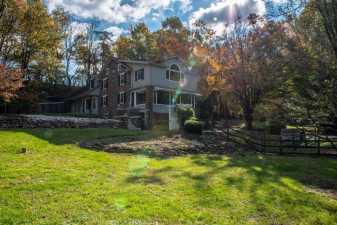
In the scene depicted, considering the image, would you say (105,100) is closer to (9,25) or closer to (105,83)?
(105,83)

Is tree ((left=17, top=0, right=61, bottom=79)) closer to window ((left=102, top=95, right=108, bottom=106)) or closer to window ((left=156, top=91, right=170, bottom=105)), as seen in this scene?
window ((left=102, top=95, right=108, bottom=106))

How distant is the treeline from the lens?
30.9 feet

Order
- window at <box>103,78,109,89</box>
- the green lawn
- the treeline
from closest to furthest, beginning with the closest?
the green lawn < the treeline < window at <box>103,78,109,89</box>

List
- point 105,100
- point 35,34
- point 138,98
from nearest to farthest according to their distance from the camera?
point 35,34 → point 138,98 → point 105,100

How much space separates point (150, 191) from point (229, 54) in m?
23.4

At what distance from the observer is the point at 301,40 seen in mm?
10234

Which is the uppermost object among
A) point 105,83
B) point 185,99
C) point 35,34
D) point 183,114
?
point 35,34

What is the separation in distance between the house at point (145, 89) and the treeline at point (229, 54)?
90.7 inches

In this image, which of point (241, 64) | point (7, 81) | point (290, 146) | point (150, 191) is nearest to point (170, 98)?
point (241, 64)

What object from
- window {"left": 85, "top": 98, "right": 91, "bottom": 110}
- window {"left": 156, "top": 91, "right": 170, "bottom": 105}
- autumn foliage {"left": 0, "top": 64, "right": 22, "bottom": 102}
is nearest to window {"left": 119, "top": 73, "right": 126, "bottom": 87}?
window {"left": 156, "top": 91, "right": 170, "bottom": 105}

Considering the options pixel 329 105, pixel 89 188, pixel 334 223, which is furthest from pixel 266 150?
pixel 89 188

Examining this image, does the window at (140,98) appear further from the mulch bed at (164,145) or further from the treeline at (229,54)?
the mulch bed at (164,145)

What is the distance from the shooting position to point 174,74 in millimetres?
33062

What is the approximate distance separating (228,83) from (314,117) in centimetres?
1892
